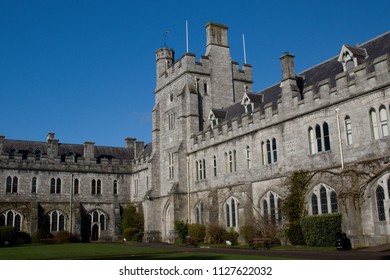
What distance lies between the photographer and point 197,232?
105ft

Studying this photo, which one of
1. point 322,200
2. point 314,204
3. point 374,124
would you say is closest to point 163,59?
point 314,204

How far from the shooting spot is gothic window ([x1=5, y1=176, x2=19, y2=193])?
4244 cm

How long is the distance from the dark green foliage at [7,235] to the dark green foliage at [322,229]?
25.5 m

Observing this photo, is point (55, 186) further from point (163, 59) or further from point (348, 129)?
point (348, 129)

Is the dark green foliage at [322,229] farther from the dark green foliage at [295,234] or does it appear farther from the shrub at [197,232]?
the shrub at [197,232]

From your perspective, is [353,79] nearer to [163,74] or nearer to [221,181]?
[221,181]

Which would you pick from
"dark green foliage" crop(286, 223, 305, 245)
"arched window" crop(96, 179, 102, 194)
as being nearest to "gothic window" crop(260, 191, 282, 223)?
"dark green foliage" crop(286, 223, 305, 245)

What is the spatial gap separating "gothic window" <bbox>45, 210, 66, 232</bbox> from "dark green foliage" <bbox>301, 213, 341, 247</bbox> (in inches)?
1133

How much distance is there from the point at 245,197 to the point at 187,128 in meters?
9.80

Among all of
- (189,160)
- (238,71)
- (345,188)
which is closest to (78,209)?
(189,160)

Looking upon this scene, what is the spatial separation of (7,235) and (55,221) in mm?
6647

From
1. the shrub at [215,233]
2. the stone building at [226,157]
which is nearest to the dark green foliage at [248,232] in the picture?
the stone building at [226,157]

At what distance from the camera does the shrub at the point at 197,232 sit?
31772mm

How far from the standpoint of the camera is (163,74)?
41438 mm
